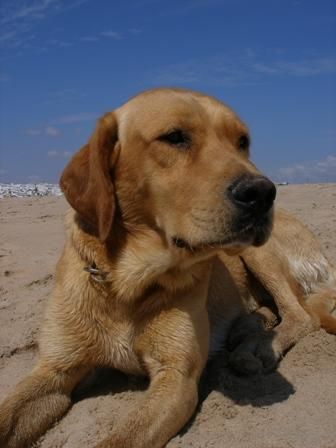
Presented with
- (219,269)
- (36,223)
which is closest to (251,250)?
(219,269)

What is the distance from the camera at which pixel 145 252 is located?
3373 mm

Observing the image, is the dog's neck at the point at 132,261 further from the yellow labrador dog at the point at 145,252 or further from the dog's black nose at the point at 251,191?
the dog's black nose at the point at 251,191

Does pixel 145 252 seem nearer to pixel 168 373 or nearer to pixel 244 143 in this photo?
pixel 168 373

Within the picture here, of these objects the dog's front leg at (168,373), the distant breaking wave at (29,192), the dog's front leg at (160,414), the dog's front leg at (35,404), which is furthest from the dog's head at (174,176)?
the distant breaking wave at (29,192)

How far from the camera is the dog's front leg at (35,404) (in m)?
3.15

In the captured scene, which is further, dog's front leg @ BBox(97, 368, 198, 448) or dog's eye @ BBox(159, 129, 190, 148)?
dog's eye @ BBox(159, 129, 190, 148)

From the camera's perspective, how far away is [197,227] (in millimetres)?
2963

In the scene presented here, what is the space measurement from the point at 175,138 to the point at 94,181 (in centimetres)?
53

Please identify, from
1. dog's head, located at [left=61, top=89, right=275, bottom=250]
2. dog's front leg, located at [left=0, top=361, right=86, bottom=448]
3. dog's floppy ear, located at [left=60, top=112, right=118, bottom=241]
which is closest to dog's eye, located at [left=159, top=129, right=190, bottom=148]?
dog's head, located at [left=61, top=89, right=275, bottom=250]

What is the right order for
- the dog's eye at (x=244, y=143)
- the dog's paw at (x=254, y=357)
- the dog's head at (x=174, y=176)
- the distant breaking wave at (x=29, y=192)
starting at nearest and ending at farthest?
the dog's head at (x=174, y=176) → the dog's eye at (x=244, y=143) → the dog's paw at (x=254, y=357) → the distant breaking wave at (x=29, y=192)

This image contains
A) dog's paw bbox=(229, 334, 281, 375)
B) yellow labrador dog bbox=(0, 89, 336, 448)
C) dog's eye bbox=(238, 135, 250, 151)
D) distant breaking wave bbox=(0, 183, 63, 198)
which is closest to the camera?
yellow labrador dog bbox=(0, 89, 336, 448)

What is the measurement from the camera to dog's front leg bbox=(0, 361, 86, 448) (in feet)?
10.3

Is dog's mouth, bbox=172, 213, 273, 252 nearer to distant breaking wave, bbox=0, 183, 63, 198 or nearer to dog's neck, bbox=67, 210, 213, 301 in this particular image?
dog's neck, bbox=67, 210, 213, 301

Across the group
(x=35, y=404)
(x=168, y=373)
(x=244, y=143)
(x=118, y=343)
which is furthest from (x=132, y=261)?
(x=244, y=143)
